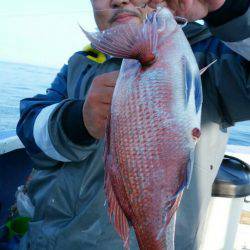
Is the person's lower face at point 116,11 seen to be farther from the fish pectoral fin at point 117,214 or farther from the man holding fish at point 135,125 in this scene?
the fish pectoral fin at point 117,214

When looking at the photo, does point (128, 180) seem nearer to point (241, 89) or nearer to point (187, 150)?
point (187, 150)

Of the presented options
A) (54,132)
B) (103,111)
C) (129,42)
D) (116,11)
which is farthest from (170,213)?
(116,11)

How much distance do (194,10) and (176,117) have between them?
1.74 ft

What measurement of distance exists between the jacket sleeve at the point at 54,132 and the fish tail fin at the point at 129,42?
41 cm

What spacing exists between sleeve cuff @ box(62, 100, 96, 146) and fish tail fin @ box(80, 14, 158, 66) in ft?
1.33

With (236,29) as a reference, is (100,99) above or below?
below

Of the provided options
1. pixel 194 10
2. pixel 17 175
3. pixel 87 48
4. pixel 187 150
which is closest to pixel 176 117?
pixel 187 150

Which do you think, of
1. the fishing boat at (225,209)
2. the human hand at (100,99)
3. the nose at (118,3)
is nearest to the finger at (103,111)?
the human hand at (100,99)

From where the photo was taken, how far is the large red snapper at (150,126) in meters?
1.05

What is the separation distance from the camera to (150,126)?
1.08 metres

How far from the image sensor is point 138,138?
1088 mm

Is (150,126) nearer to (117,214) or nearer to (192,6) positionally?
(117,214)

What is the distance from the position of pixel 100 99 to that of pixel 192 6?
492 millimetres

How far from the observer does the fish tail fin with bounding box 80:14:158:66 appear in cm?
106
